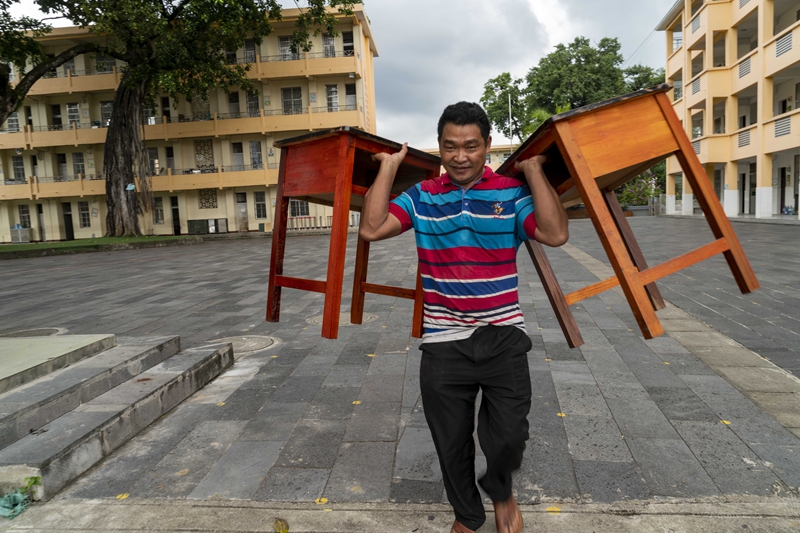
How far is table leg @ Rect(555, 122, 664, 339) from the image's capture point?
7.33 feet

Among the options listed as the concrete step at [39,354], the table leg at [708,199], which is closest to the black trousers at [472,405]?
the table leg at [708,199]

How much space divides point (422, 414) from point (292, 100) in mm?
32169

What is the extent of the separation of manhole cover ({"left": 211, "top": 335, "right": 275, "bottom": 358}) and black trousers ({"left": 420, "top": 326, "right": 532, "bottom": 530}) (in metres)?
3.63

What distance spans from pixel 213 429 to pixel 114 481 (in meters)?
0.73

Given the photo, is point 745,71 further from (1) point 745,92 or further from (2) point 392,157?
(2) point 392,157

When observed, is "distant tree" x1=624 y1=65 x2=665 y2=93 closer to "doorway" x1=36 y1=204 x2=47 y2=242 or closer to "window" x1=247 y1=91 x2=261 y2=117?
"window" x1=247 y1=91 x2=261 y2=117

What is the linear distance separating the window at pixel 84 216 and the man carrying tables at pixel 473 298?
38.9 metres

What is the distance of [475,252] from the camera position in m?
2.27

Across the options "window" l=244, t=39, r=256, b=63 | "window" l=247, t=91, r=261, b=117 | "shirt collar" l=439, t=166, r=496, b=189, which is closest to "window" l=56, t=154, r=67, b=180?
"window" l=247, t=91, r=261, b=117

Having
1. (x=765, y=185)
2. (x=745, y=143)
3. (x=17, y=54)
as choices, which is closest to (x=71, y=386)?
(x=17, y=54)

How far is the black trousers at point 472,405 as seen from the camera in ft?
7.35

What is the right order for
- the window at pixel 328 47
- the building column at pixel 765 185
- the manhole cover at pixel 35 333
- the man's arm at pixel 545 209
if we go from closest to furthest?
the man's arm at pixel 545 209 → the manhole cover at pixel 35 333 → the building column at pixel 765 185 → the window at pixel 328 47

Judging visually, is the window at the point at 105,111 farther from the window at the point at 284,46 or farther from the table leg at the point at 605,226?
the table leg at the point at 605,226

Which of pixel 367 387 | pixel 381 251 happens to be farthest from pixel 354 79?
pixel 367 387
